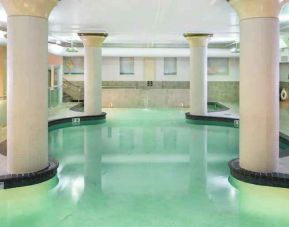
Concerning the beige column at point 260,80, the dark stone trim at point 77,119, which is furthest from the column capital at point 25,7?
the dark stone trim at point 77,119

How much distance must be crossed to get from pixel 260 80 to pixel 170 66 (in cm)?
1620

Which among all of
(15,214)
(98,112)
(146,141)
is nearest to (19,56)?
(15,214)

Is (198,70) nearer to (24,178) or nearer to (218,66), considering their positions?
(218,66)

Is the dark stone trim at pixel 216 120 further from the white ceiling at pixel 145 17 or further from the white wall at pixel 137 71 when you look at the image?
the white wall at pixel 137 71

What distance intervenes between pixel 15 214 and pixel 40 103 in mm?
2097

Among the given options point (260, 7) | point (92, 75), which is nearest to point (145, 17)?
point (260, 7)

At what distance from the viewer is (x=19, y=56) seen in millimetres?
6023

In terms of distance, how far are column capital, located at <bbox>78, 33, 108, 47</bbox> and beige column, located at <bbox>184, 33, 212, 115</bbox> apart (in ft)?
10.8

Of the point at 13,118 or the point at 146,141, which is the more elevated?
the point at 13,118

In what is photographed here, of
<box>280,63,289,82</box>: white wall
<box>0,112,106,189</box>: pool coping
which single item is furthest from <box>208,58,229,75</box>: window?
<box>0,112,106,189</box>: pool coping

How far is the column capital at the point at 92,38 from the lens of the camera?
14234 millimetres

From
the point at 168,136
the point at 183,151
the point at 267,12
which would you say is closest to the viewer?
the point at 267,12

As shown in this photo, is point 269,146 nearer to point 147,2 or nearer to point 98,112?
point 147,2

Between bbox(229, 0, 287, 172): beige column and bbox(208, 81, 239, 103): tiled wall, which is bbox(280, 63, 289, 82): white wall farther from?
bbox(229, 0, 287, 172): beige column
